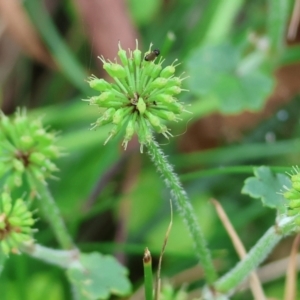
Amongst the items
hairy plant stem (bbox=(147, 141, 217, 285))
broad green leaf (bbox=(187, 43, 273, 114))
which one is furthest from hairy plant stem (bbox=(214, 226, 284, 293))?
broad green leaf (bbox=(187, 43, 273, 114))

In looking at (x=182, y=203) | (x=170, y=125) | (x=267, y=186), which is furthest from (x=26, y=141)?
(x=170, y=125)

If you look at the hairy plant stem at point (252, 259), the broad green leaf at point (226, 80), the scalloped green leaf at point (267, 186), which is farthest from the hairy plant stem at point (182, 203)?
the broad green leaf at point (226, 80)

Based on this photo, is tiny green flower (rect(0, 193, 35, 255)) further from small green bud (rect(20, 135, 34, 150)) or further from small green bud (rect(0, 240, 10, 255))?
small green bud (rect(20, 135, 34, 150))

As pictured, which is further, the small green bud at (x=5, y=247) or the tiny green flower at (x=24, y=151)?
the tiny green flower at (x=24, y=151)

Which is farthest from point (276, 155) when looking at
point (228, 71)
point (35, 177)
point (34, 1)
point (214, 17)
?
point (34, 1)

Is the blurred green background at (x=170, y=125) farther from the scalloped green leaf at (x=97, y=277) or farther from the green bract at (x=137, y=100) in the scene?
the green bract at (x=137, y=100)

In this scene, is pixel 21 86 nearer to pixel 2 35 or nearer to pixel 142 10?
pixel 2 35

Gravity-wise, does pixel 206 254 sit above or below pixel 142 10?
below
